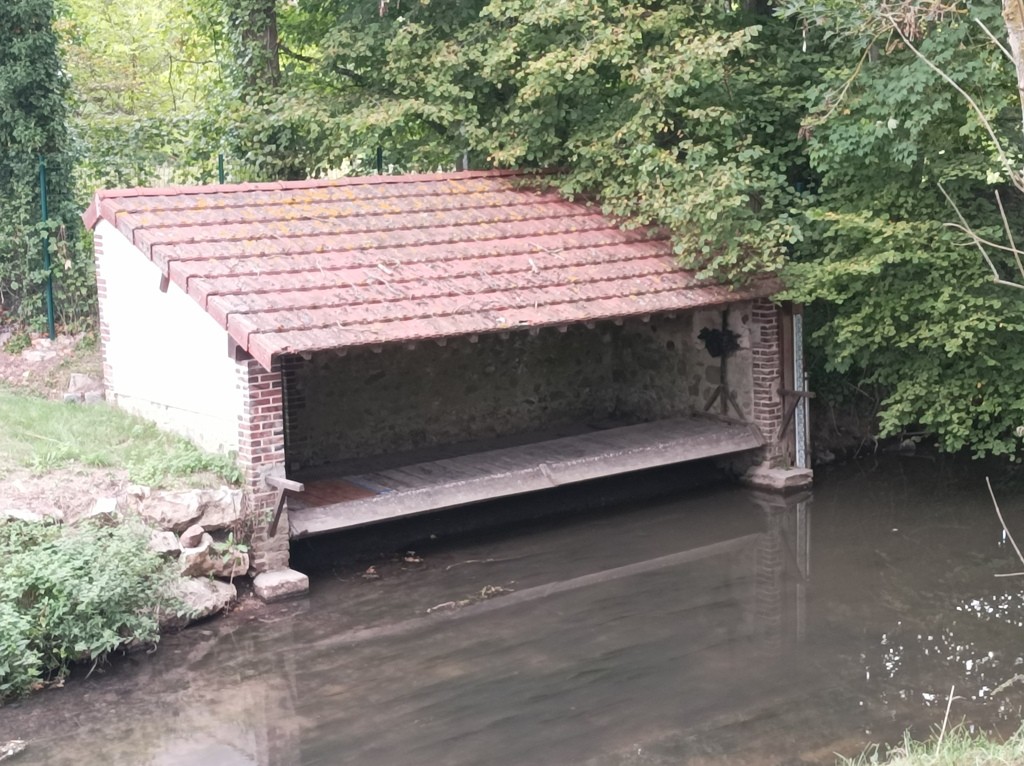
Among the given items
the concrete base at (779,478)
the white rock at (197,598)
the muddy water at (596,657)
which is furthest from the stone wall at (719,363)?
the white rock at (197,598)

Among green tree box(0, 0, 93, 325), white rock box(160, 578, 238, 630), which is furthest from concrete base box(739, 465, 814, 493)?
green tree box(0, 0, 93, 325)

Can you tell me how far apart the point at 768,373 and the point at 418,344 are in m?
3.67

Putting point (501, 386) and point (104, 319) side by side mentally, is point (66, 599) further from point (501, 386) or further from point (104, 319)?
point (501, 386)

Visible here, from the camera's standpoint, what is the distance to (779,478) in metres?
12.2

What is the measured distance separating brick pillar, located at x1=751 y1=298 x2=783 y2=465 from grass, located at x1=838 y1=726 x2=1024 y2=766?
562 centimetres

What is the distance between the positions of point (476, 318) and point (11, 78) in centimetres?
648

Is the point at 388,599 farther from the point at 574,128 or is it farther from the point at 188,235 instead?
the point at 574,128

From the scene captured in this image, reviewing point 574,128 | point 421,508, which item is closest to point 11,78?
point 574,128

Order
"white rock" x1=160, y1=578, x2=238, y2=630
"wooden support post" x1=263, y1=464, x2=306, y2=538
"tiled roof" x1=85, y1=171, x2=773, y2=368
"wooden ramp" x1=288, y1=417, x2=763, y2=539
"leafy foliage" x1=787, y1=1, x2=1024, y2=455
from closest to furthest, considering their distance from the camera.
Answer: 1. "white rock" x1=160, y1=578, x2=238, y2=630
2. "wooden support post" x1=263, y1=464, x2=306, y2=538
3. "tiled roof" x1=85, y1=171, x2=773, y2=368
4. "wooden ramp" x1=288, y1=417, x2=763, y2=539
5. "leafy foliage" x1=787, y1=1, x2=1024, y2=455

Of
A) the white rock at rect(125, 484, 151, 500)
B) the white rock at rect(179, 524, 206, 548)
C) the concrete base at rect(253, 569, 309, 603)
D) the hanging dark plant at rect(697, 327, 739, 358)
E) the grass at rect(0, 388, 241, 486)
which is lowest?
the concrete base at rect(253, 569, 309, 603)

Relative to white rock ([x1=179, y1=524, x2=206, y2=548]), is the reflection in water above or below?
below

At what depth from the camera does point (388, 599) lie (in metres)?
9.44

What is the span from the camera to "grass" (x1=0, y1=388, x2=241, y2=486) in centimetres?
940

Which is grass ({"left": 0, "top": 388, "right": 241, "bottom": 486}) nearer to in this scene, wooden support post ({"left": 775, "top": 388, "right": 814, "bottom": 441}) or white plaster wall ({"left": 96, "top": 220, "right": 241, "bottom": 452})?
white plaster wall ({"left": 96, "top": 220, "right": 241, "bottom": 452})
